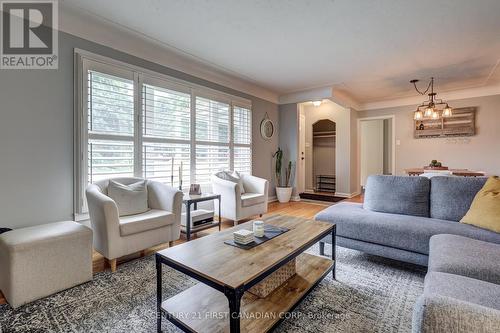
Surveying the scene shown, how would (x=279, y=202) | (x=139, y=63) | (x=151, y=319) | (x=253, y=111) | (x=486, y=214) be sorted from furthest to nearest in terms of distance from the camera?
(x=279, y=202) → (x=253, y=111) → (x=139, y=63) → (x=486, y=214) → (x=151, y=319)

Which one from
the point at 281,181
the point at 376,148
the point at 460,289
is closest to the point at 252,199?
the point at 281,181

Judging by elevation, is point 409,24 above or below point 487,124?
above

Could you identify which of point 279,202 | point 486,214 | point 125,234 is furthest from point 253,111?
point 486,214

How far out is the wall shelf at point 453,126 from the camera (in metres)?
5.45

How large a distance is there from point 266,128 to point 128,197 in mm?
3621

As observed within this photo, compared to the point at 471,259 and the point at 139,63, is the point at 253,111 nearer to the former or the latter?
the point at 139,63

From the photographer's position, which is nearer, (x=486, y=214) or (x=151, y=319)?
(x=151, y=319)

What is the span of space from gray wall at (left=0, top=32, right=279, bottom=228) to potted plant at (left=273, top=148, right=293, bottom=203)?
3.98 meters

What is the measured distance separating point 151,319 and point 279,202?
430cm

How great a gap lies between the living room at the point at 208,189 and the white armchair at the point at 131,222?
2 centimetres

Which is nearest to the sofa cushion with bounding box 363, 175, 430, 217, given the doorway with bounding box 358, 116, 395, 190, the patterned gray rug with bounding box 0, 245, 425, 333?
the patterned gray rug with bounding box 0, 245, 425, 333

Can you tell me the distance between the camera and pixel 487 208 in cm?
207

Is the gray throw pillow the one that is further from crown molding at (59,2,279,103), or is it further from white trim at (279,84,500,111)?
white trim at (279,84,500,111)

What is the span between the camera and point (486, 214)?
206 centimetres
